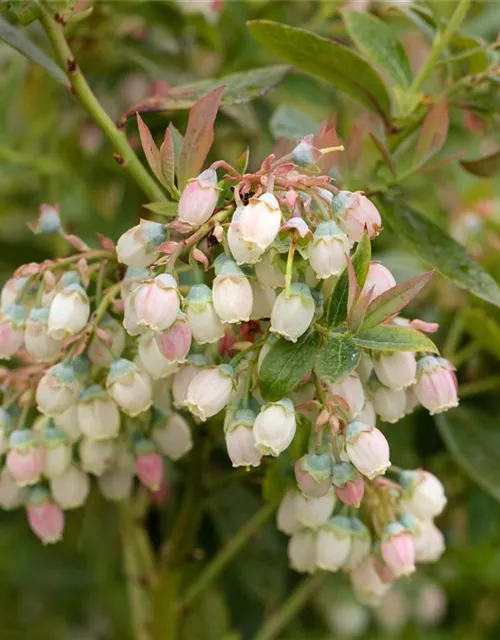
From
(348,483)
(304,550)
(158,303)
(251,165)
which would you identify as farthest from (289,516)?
(251,165)

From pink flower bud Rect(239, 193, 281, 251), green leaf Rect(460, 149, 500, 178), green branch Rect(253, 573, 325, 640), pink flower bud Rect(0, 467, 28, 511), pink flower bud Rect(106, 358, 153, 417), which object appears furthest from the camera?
green branch Rect(253, 573, 325, 640)

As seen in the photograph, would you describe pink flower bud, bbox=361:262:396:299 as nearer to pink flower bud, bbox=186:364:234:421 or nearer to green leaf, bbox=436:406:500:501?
pink flower bud, bbox=186:364:234:421

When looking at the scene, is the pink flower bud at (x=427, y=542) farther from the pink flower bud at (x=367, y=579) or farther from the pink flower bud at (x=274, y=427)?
the pink flower bud at (x=274, y=427)

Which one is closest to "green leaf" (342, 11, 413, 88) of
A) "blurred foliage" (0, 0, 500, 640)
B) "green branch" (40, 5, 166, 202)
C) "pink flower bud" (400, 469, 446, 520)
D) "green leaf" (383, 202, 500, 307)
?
"blurred foliage" (0, 0, 500, 640)

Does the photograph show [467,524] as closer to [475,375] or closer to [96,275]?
[475,375]

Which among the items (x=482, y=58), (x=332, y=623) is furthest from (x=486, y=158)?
(x=332, y=623)
